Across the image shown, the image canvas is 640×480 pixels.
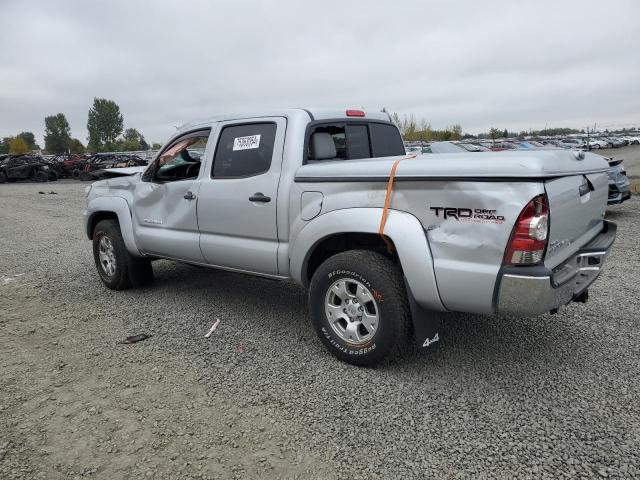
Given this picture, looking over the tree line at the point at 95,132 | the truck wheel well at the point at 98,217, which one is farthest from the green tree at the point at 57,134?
the truck wheel well at the point at 98,217

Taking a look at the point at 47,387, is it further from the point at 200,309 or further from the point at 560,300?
the point at 560,300

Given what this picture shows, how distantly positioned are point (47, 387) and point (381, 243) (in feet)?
8.37

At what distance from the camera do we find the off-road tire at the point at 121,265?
5391mm

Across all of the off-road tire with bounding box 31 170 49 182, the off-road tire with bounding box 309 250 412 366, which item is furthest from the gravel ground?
the off-road tire with bounding box 31 170 49 182

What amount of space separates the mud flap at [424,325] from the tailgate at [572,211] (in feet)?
2.71

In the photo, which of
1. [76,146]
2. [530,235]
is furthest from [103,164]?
[76,146]

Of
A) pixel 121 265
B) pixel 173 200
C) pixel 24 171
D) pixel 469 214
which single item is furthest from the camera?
pixel 24 171

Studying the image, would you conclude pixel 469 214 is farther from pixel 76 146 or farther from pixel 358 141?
pixel 76 146

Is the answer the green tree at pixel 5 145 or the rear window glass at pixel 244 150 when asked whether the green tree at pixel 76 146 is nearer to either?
the green tree at pixel 5 145

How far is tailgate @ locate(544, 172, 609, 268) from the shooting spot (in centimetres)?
281

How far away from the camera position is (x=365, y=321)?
3.40 meters

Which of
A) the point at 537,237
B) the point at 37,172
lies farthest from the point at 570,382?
the point at 37,172

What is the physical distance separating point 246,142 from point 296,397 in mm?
2157

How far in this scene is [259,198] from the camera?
391 centimetres
